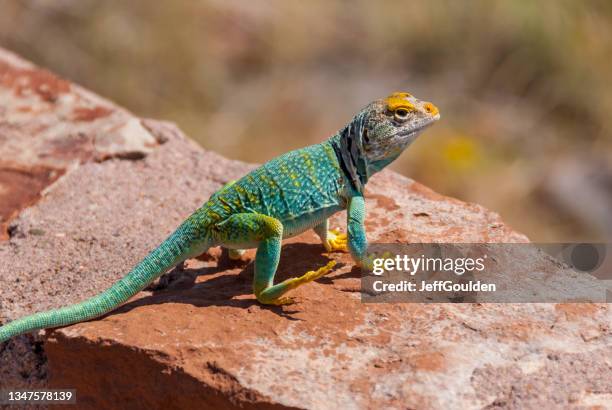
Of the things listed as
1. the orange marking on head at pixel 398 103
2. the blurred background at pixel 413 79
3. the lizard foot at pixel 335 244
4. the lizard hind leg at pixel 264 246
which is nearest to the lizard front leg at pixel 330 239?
the lizard foot at pixel 335 244

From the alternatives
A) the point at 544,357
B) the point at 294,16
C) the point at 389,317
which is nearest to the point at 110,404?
the point at 389,317

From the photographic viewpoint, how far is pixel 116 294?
4.64 metres

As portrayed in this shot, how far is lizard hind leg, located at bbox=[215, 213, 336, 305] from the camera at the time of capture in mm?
4629

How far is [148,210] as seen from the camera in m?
6.02

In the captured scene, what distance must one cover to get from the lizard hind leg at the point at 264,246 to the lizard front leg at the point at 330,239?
487mm

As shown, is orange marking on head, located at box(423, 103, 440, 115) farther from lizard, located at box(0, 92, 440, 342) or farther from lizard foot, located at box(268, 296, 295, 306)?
lizard foot, located at box(268, 296, 295, 306)

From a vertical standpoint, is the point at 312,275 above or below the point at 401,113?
below

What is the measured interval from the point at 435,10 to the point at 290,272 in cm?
845

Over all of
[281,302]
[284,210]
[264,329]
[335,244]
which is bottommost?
[264,329]

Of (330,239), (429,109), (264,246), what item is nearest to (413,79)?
(429,109)

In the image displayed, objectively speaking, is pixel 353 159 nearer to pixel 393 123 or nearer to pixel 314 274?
pixel 393 123

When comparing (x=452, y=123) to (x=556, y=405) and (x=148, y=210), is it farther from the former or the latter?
(x=556, y=405)

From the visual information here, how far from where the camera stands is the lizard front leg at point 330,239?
17.4 feet

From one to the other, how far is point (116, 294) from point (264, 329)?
3.07 ft
